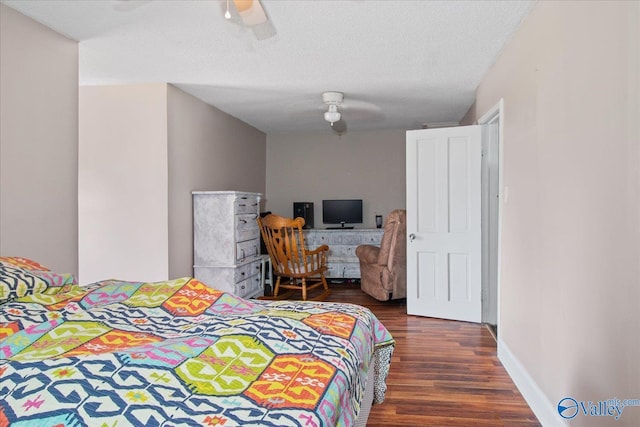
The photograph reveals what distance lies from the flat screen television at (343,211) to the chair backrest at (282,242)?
148 cm

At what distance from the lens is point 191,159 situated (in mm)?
4539

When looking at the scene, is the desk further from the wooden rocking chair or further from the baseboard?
the baseboard

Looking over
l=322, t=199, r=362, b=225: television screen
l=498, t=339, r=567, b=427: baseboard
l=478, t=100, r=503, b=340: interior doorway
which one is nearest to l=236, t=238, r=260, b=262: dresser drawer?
l=322, t=199, r=362, b=225: television screen

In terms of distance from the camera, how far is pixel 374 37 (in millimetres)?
2979

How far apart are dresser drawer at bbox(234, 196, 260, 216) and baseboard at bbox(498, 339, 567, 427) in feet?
9.33

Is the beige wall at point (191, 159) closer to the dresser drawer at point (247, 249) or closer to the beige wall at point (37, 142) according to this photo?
the dresser drawer at point (247, 249)

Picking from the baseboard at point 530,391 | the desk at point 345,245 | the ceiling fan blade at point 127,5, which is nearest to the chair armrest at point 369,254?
the desk at point 345,245

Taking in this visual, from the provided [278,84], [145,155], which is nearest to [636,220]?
[278,84]

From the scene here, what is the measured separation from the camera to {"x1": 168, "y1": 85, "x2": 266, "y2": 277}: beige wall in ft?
13.8

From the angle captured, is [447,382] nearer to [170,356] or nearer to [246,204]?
[170,356]

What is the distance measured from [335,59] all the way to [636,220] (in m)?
2.56
